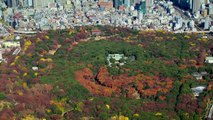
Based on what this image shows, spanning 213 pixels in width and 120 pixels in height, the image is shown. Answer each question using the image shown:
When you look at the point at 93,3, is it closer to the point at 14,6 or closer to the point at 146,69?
the point at 14,6

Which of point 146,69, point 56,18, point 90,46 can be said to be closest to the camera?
point 146,69

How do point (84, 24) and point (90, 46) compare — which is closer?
point (90, 46)

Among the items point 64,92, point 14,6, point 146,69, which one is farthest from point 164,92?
point 14,6

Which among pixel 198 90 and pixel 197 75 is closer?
pixel 198 90

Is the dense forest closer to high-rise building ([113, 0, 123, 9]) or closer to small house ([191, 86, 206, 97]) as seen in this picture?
small house ([191, 86, 206, 97])

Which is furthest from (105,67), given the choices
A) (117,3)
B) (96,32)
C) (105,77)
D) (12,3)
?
(12,3)

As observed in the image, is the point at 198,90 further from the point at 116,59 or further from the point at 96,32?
the point at 96,32

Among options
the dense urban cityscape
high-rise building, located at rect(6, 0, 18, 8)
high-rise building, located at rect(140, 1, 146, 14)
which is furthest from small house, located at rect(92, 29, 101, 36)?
high-rise building, located at rect(6, 0, 18, 8)
